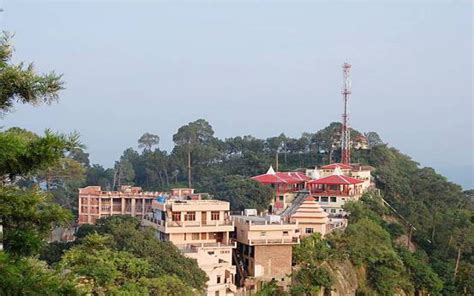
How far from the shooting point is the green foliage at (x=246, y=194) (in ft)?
84.6

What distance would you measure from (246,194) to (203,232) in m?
6.58

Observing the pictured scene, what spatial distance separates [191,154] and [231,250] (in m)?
15.4

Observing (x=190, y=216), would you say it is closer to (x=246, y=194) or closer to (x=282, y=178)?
(x=246, y=194)

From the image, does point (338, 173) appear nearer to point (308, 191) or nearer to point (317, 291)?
point (308, 191)

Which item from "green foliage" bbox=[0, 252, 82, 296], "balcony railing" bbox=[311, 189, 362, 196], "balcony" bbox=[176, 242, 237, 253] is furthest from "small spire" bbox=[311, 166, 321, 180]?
"green foliage" bbox=[0, 252, 82, 296]

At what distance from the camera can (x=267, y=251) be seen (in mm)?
19641

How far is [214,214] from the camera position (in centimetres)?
2011

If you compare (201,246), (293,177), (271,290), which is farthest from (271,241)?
(293,177)

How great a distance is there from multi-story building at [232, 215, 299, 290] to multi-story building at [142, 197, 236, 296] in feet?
2.36

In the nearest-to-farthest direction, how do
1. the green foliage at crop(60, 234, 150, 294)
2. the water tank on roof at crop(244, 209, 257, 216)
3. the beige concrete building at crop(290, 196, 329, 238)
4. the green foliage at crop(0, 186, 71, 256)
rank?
the green foliage at crop(0, 186, 71, 256) → the green foliage at crop(60, 234, 150, 294) → the beige concrete building at crop(290, 196, 329, 238) → the water tank on roof at crop(244, 209, 257, 216)

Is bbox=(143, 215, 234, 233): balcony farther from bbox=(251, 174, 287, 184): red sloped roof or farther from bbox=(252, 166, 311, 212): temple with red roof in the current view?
bbox=(251, 174, 287, 184): red sloped roof

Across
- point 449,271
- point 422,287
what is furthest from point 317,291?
point 449,271

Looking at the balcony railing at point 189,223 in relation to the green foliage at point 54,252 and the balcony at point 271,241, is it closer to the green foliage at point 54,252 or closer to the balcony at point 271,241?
the balcony at point 271,241

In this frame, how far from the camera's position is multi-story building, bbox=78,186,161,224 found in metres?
25.9
